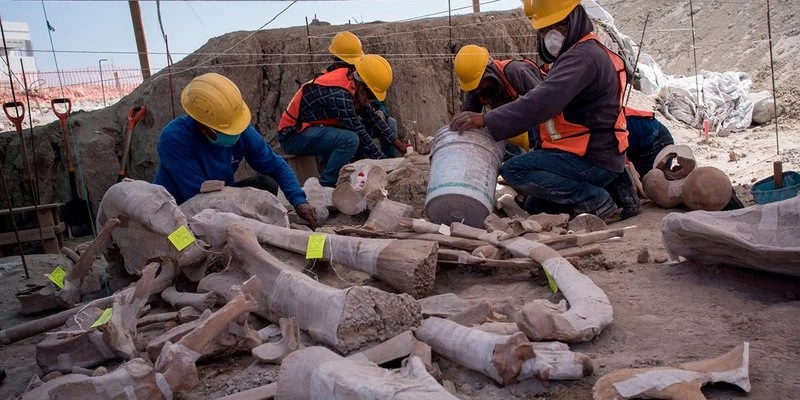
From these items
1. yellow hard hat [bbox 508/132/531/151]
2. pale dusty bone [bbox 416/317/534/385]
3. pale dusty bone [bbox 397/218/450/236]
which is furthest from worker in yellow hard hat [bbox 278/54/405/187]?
pale dusty bone [bbox 416/317/534/385]

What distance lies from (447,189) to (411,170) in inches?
54.8

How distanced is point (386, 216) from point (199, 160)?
1484mm

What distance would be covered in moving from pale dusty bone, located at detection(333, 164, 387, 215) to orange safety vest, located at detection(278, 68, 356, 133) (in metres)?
1.54

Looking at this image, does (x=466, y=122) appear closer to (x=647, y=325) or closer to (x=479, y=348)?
(x=647, y=325)

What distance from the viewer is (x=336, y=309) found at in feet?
9.22

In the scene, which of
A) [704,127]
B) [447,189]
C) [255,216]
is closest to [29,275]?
[255,216]


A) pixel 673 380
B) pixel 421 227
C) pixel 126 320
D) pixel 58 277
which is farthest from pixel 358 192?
pixel 673 380

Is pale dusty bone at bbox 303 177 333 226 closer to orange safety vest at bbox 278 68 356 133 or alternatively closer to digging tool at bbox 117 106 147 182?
orange safety vest at bbox 278 68 356 133

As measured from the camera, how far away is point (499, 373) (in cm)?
248

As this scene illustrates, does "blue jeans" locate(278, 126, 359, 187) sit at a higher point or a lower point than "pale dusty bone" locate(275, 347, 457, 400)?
higher

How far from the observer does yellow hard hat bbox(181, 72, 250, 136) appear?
14.9 ft

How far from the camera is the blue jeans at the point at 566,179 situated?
4.84m

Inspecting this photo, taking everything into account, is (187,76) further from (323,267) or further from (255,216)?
(323,267)

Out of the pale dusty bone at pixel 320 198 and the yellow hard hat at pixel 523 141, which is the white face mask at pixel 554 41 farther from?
the pale dusty bone at pixel 320 198
